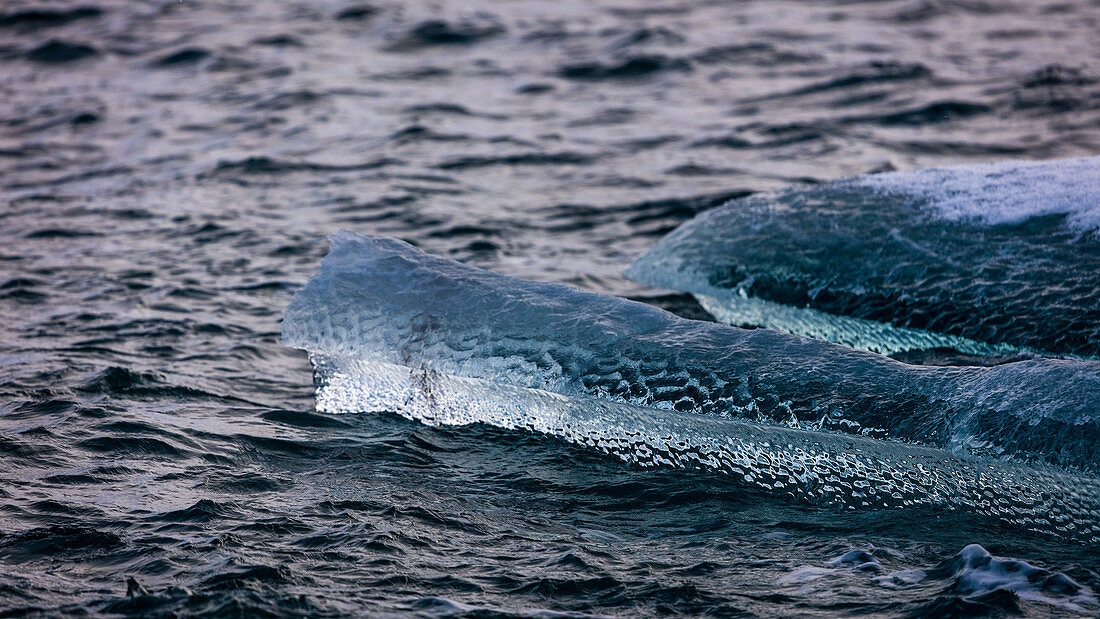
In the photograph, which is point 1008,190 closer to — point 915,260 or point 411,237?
point 915,260

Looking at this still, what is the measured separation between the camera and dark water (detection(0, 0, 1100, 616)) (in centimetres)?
308

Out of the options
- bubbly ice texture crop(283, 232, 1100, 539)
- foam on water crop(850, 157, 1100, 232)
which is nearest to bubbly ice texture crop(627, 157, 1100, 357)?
foam on water crop(850, 157, 1100, 232)

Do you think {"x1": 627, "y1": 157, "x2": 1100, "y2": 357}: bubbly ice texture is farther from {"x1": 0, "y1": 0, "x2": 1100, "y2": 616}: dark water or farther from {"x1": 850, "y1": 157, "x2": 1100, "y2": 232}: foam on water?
{"x1": 0, "y1": 0, "x2": 1100, "y2": 616}: dark water

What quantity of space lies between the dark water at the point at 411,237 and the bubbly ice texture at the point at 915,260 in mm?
405

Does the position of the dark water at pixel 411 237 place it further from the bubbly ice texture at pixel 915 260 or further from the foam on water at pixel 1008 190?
the foam on water at pixel 1008 190

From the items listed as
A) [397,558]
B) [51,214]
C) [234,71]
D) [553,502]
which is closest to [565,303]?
[553,502]

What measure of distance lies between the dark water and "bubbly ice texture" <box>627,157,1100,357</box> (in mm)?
405

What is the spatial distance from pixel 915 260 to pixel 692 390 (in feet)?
5.65

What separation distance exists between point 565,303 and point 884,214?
6.13 feet

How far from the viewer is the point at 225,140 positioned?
8.77 metres

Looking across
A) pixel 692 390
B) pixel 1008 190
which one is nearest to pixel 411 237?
pixel 692 390

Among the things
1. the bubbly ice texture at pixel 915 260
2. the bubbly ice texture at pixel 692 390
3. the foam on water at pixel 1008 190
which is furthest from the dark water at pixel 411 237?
the foam on water at pixel 1008 190

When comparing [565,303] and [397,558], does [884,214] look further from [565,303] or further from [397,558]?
[397,558]

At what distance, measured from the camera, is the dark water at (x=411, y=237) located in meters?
3.08
